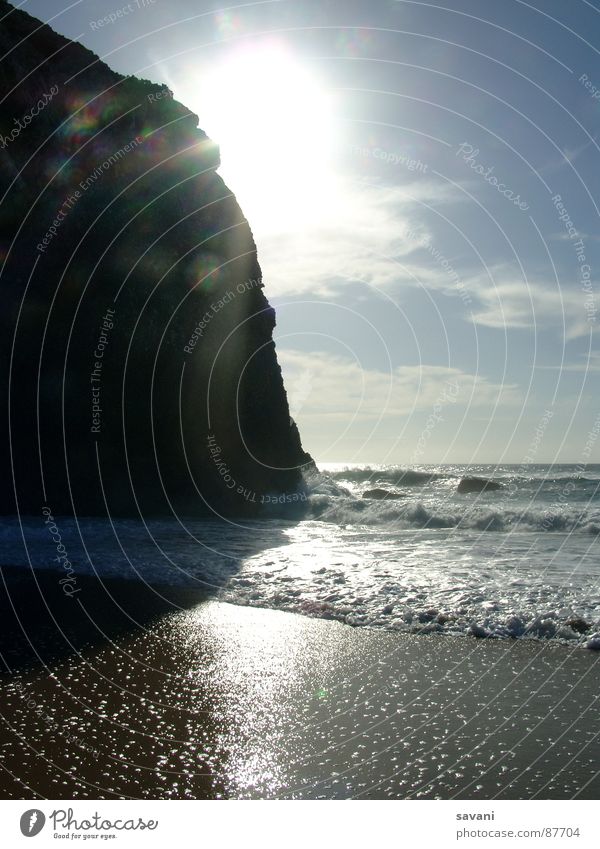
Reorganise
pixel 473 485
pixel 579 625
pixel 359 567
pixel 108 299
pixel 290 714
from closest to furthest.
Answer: pixel 290 714
pixel 579 625
pixel 359 567
pixel 108 299
pixel 473 485

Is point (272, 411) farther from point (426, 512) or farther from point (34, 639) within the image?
point (34, 639)

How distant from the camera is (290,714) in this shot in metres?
5.22

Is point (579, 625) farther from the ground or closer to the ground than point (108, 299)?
closer to the ground

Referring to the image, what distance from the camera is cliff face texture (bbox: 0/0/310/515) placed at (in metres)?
22.5

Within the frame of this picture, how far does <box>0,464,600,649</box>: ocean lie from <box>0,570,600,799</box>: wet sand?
30.7 inches

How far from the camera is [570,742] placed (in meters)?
4.73

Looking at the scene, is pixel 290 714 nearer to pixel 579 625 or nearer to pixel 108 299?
pixel 579 625

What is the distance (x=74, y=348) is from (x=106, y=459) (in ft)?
15.2

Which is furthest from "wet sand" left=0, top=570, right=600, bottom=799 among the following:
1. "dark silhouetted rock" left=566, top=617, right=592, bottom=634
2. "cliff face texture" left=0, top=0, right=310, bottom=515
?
"cliff face texture" left=0, top=0, right=310, bottom=515

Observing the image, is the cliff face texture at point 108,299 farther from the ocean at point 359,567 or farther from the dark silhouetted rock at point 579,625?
the dark silhouetted rock at point 579,625

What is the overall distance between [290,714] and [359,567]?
23.1 ft

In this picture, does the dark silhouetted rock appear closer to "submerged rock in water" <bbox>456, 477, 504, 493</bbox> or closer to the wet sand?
the wet sand

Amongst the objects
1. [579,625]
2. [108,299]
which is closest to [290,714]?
[579,625]

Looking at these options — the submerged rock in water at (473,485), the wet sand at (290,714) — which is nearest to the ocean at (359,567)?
the wet sand at (290,714)
